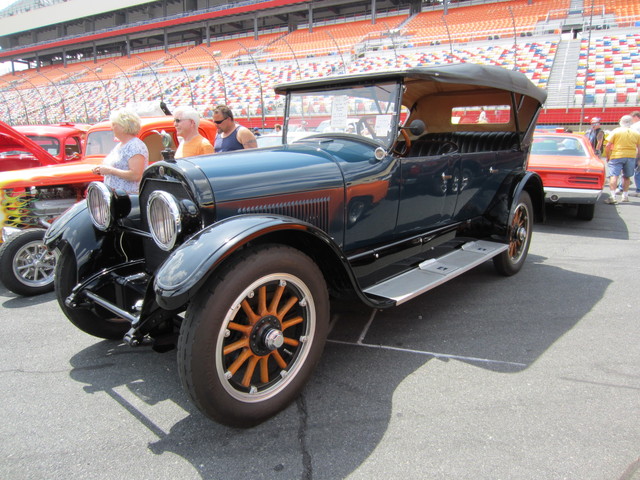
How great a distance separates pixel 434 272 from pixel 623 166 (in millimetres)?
7696

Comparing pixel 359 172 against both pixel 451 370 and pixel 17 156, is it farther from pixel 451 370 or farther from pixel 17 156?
pixel 17 156

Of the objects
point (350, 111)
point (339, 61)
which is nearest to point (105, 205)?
point (350, 111)

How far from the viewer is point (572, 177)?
23.3ft

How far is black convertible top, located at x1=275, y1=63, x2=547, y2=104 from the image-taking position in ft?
10.5

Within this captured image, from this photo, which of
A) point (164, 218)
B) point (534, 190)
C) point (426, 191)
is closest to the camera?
point (164, 218)

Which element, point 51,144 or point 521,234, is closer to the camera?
point 521,234

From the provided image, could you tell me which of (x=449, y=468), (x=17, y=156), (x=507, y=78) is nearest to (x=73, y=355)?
(x=449, y=468)

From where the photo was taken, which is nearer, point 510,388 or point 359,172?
point 510,388

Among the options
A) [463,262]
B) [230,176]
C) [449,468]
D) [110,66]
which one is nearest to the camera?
[449,468]

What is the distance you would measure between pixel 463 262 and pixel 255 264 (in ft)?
7.20

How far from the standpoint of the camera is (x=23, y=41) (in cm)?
5528

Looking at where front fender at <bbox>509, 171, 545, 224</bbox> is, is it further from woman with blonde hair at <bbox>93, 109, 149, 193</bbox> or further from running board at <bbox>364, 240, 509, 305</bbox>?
woman with blonde hair at <bbox>93, 109, 149, 193</bbox>

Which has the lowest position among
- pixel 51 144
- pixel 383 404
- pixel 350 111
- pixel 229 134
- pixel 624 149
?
pixel 383 404

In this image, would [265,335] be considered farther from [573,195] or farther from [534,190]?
[573,195]
